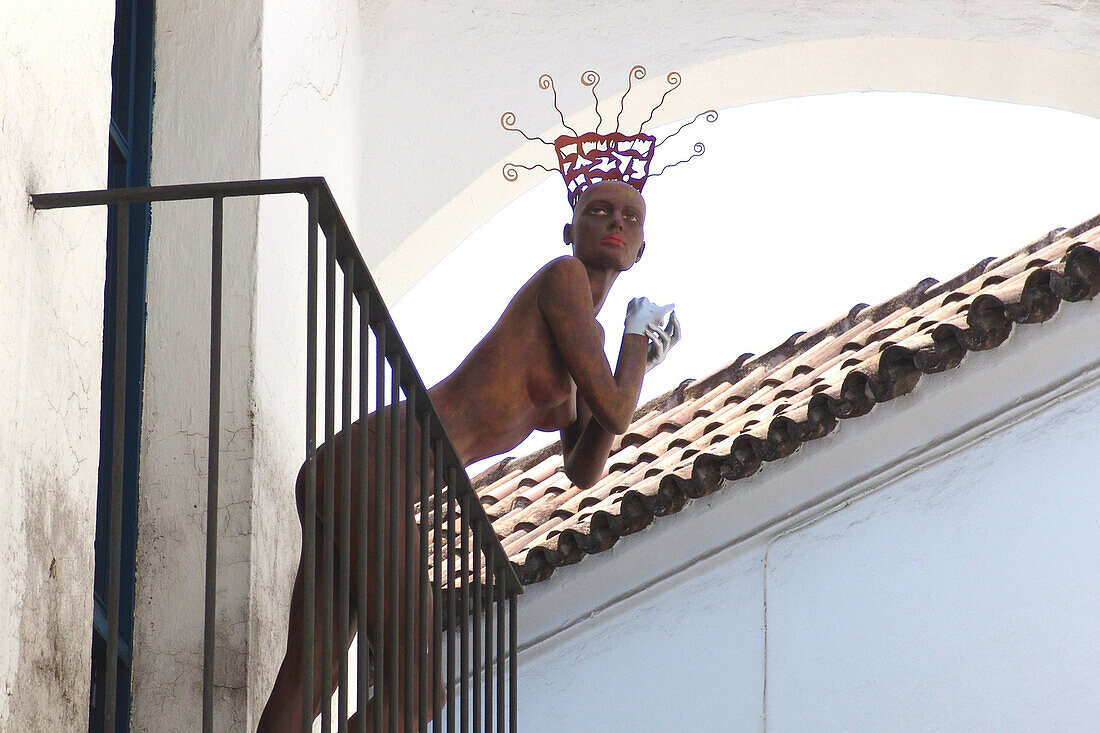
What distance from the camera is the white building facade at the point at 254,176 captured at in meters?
2.80

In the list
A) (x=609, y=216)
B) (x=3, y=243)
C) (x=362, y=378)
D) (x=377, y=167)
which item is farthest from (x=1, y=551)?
(x=377, y=167)

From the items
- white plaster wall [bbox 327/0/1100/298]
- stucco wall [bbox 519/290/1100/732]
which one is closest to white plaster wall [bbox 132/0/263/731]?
white plaster wall [bbox 327/0/1100/298]

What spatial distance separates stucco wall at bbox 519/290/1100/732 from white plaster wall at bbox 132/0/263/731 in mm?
2148

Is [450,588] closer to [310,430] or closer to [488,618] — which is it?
[488,618]

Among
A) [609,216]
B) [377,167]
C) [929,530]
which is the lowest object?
A: [929,530]

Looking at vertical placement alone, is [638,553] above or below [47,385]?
above

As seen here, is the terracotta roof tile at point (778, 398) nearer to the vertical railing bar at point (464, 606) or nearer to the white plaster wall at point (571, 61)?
the white plaster wall at point (571, 61)

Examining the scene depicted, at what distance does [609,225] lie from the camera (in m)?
4.08

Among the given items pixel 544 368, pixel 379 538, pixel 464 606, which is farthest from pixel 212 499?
pixel 544 368

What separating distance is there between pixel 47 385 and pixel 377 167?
323 cm

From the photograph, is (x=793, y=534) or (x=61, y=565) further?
(x=793, y=534)

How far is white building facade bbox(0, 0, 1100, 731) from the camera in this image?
280cm

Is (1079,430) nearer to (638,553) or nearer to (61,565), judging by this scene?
(638,553)

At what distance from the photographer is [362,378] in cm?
303
